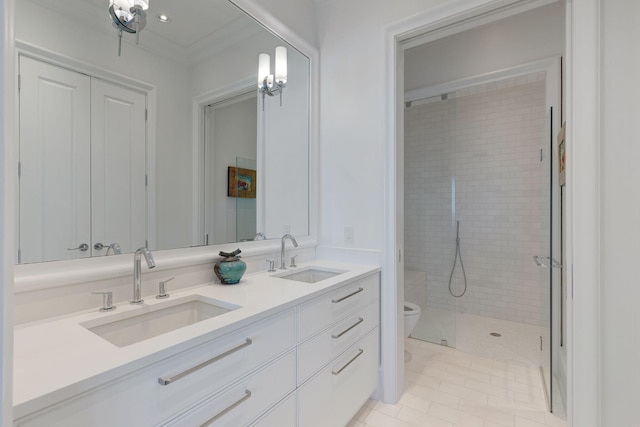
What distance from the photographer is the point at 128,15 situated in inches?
48.5

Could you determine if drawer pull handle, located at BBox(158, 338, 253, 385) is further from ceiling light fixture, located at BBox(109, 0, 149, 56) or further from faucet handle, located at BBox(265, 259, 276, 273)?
ceiling light fixture, located at BBox(109, 0, 149, 56)

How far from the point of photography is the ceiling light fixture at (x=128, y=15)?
3.94ft

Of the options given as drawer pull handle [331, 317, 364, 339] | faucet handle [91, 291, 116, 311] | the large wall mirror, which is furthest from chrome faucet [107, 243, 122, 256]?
drawer pull handle [331, 317, 364, 339]

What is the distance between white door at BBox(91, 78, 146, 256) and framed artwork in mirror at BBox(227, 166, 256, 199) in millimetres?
497

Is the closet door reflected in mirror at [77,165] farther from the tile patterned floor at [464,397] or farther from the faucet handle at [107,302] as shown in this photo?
the tile patterned floor at [464,397]

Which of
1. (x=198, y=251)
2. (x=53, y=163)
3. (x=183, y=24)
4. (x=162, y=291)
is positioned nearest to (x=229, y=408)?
(x=162, y=291)

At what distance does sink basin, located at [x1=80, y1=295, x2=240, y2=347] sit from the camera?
3.43 feet

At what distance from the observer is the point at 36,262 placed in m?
1.01

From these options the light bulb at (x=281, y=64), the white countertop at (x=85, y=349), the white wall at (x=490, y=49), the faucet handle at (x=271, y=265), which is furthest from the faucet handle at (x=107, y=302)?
the white wall at (x=490, y=49)

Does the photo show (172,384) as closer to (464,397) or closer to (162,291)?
(162,291)

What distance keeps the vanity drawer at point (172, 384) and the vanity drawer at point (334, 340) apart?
0.65 feet
